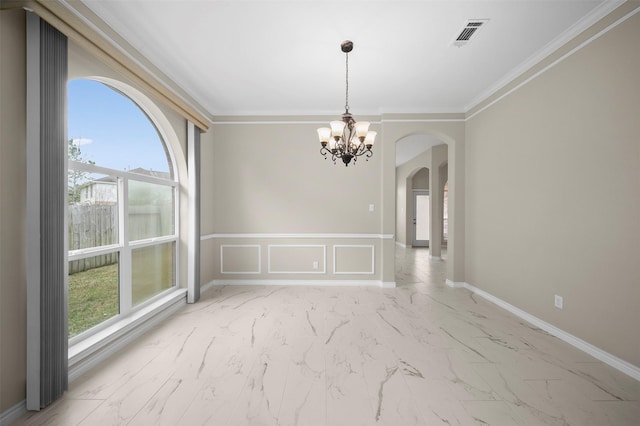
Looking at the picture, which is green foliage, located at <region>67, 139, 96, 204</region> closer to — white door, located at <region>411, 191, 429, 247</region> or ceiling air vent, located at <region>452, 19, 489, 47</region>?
ceiling air vent, located at <region>452, 19, 489, 47</region>

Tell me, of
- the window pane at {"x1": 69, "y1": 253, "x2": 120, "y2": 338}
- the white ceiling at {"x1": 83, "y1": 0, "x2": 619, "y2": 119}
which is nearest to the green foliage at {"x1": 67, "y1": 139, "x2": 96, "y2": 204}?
the window pane at {"x1": 69, "y1": 253, "x2": 120, "y2": 338}

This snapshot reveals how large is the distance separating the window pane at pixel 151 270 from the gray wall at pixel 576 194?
180 inches

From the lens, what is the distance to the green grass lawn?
235cm

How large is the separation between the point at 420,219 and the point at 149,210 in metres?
9.12

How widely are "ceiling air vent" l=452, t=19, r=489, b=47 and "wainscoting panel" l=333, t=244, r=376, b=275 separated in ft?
10.2

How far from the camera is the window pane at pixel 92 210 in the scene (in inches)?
92.7

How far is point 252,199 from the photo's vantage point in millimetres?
4730

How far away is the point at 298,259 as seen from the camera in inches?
187

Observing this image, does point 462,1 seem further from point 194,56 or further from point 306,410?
point 306,410

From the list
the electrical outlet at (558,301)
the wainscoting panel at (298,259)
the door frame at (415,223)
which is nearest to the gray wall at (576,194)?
the electrical outlet at (558,301)

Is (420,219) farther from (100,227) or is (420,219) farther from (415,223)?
(100,227)

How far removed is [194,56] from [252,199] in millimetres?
2295

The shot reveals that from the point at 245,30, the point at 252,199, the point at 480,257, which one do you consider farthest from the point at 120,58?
the point at 480,257

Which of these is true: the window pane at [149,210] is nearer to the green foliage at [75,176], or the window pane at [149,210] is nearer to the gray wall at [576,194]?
the green foliage at [75,176]
